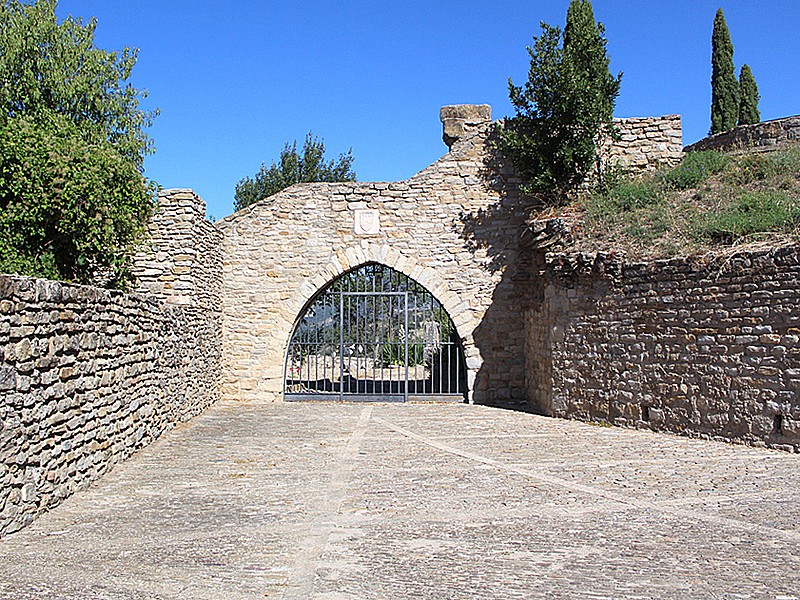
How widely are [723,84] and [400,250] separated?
34.0 feet

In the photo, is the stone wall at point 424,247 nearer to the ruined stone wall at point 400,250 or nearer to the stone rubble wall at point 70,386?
the ruined stone wall at point 400,250

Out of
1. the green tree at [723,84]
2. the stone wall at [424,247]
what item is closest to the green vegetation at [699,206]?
the stone wall at [424,247]

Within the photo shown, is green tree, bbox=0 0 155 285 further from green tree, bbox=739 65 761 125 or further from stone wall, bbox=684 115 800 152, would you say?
green tree, bbox=739 65 761 125

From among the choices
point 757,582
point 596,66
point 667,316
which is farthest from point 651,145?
point 757,582

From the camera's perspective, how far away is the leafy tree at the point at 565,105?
41.2ft

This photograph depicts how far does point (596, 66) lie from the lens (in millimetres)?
12719

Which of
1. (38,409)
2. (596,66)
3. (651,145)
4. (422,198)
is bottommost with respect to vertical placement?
(38,409)

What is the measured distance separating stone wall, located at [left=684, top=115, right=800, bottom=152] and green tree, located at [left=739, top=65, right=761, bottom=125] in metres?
6.96

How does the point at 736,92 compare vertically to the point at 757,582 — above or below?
above

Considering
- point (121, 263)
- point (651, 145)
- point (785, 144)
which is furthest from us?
point (651, 145)

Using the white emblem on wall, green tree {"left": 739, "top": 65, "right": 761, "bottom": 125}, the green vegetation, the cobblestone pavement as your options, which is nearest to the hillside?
the green vegetation

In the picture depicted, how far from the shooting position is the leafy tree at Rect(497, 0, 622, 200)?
12.6m

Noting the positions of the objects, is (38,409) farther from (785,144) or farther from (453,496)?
(785,144)

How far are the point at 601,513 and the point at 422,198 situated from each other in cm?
892
